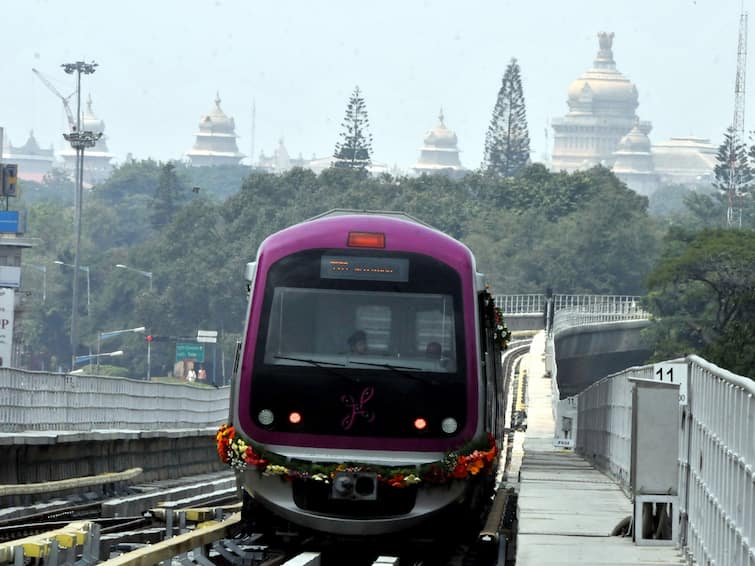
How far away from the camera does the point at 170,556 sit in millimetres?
15906

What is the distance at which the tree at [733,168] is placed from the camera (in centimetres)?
17962

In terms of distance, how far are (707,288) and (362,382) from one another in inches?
3385

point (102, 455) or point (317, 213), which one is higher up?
point (317, 213)

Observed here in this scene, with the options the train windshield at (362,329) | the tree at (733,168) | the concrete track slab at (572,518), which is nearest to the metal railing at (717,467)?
the concrete track slab at (572,518)

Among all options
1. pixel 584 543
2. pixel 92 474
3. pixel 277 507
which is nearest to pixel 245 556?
pixel 277 507

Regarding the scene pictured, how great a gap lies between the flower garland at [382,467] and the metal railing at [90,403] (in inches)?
373

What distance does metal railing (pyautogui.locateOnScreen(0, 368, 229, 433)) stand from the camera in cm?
2809

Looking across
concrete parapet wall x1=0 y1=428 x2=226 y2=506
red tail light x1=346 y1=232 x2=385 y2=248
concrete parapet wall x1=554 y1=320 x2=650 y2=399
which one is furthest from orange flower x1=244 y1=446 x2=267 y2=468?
concrete parapet wall x1=554 y1=320 x2=650 y2=399

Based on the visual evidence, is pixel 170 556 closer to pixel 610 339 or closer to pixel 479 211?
pixel 610 339

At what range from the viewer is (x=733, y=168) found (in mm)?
181000

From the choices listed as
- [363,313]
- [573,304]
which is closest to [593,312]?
[573,304]

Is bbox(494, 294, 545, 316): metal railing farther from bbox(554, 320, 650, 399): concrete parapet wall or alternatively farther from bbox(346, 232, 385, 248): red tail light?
bbox(346, 232, 385, 248): red tail light

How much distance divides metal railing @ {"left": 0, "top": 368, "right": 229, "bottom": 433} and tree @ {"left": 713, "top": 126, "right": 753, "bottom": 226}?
139746mm

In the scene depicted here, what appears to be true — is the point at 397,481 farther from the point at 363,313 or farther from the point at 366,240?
the point at 366,240
